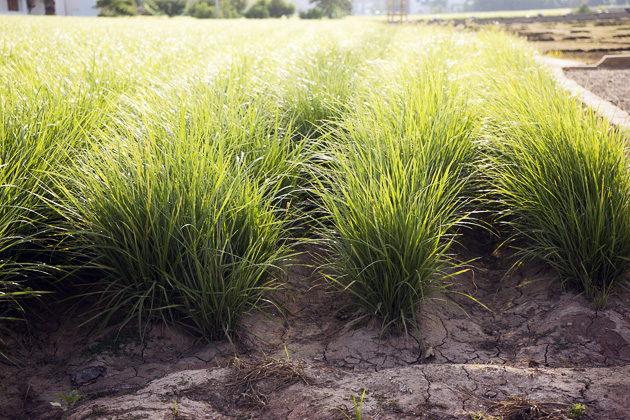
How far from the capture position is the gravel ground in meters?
5.00

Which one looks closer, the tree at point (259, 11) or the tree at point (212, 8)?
the tree at point (212, 8)

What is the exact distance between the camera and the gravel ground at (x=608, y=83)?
500cm

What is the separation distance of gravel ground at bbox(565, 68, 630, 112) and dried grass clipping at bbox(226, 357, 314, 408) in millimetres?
4238

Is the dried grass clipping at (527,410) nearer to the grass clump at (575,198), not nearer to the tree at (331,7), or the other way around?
the grass clump at (575,198)

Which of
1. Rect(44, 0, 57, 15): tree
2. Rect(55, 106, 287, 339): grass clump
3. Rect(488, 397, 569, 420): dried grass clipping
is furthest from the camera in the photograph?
Rect(44, 0, 57, 15): tree

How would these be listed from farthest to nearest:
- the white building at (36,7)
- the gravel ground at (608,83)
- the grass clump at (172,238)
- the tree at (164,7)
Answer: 1. the tree at (164,7)
2. the white building at (36,7)
3. the gravel ground at (608,83)
4. the grass clump at (172,238)

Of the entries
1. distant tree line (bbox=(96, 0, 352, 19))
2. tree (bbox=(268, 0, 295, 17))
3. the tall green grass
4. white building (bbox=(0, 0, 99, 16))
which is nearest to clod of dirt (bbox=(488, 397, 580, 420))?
the tall green grass

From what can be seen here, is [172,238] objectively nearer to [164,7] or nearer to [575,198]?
[575,198]

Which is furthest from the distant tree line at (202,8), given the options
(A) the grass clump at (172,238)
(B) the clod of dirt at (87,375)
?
(B) the clod of dirt at (87,375)

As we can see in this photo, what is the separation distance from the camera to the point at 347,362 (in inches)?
66.3

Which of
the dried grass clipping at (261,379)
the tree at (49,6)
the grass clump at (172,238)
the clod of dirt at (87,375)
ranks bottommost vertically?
the clod of dirt at (87,375)

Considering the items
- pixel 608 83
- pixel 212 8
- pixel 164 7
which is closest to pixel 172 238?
pixel 608 83

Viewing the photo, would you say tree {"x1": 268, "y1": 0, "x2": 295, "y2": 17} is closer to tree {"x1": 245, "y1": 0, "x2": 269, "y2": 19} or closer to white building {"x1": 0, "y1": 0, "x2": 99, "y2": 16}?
tree {"x1": 245, "y1": 0, "x2": 269, "y2": 19}

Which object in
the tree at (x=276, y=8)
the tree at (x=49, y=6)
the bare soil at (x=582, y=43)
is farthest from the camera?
the tree at (x=276, y=8)
